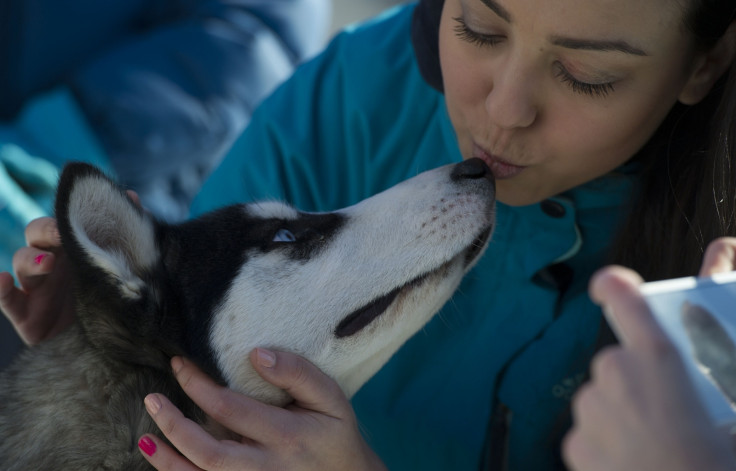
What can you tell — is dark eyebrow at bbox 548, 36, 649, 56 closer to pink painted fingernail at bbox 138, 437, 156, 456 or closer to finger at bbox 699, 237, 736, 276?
finger at bbox 699, 237, 736, 276

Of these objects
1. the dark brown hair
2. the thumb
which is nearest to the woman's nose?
the dark brown hair

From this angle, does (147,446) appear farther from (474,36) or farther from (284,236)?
(474,36)

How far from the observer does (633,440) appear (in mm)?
744

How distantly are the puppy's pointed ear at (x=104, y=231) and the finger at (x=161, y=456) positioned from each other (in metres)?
0.28

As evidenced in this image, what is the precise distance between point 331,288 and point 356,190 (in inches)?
24.7

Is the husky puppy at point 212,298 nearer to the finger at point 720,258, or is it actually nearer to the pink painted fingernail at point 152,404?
the pink painted fingernail at point 152,404

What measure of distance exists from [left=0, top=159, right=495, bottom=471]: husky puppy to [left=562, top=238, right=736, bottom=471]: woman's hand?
0.76 metres

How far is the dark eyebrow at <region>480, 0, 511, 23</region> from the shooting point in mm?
1372

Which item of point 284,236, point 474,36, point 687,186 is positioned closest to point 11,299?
point 284,236

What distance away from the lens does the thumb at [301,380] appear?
1.38 metres

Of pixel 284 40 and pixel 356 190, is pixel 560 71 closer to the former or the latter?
pixel 356 190

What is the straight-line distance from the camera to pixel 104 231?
4.90 ft

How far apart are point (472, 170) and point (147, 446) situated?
89cm

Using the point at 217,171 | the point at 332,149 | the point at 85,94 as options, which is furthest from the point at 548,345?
the point at 85,94
